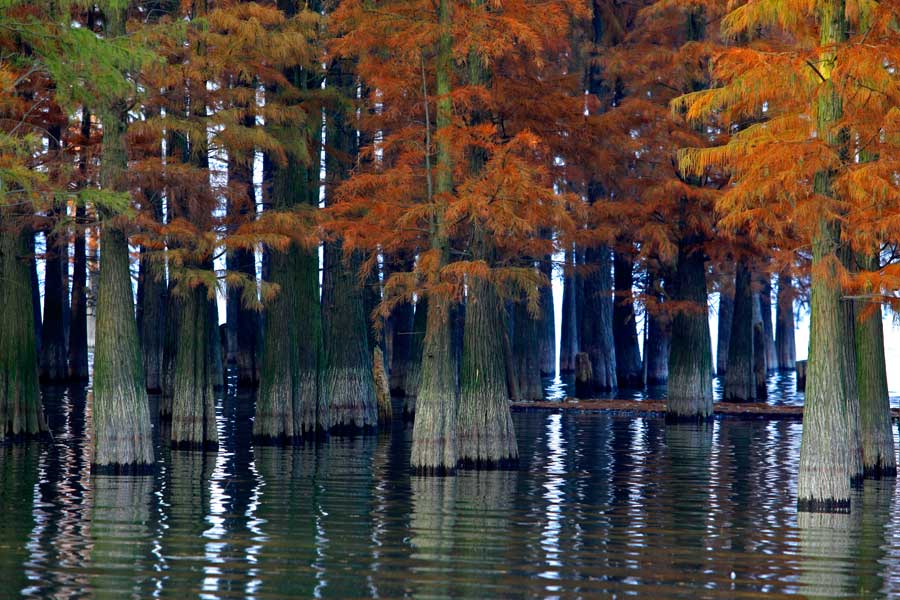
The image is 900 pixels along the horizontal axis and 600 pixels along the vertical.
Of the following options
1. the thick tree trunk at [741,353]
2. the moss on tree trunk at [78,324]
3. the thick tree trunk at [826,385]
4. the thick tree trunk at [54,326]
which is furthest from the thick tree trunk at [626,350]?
the thick tree trunk at [826,385]

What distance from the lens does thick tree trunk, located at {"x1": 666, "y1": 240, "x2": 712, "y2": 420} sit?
33.5 meters


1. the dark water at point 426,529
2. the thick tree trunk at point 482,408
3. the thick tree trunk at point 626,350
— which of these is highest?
the thick tree trunk at point 626,350

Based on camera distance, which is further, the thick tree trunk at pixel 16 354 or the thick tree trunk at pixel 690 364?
the thick tree trunk at pixel 690 364

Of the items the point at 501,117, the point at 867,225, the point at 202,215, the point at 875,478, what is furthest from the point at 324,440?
the point at 867,225

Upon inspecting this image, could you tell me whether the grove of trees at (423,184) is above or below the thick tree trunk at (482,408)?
above

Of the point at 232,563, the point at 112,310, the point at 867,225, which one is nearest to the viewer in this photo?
the point at 232,563

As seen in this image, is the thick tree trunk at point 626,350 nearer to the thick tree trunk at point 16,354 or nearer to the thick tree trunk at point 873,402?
the thick tree trunk at point 873,402

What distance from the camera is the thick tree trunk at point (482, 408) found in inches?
901

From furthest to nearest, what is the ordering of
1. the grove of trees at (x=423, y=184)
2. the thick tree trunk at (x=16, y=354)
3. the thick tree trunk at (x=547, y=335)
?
the thick tree trunk at (x=547, y=335), the thick tree trunk at (x=16, y=354), the grove of trees at (x=423, y=184)

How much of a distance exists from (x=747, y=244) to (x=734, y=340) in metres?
5.49

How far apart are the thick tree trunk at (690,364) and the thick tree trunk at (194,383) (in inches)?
516

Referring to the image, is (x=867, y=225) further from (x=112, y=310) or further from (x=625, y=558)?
(x=112, y=310)

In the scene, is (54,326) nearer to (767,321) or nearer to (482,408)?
(482,408)

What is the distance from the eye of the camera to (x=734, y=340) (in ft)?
126
